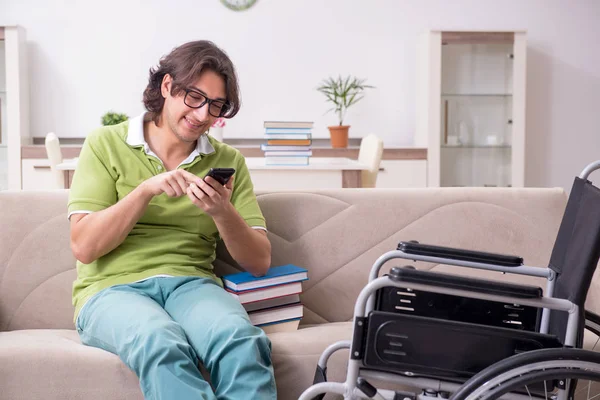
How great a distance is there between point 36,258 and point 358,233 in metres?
0.95

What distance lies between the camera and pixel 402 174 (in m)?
5.05

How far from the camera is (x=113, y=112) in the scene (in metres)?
5.13

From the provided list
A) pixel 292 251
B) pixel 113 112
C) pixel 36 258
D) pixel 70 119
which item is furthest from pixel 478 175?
pixel 36 258

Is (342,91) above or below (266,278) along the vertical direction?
above

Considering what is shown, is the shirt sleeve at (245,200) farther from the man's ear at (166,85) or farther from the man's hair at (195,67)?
the man's ear at (166,85)

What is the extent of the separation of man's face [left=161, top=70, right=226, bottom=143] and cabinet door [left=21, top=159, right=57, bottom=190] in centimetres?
326

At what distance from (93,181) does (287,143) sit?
195 cm

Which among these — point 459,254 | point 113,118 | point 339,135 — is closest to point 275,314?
point 459,254

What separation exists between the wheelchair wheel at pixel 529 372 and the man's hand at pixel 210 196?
0.73 meters

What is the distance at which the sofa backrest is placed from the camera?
6.94 feet

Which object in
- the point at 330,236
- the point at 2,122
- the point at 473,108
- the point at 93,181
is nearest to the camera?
the point at 93,181

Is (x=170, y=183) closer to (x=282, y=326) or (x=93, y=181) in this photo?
(x=93, y=181)

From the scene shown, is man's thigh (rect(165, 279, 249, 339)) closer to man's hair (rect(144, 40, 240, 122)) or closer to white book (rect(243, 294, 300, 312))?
white book (rect(243, 294, 300, 312))

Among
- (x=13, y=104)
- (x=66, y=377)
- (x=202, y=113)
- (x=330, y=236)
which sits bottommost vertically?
(x=66, y=377)
